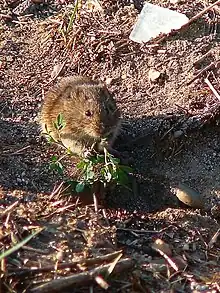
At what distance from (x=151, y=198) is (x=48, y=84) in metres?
1.60

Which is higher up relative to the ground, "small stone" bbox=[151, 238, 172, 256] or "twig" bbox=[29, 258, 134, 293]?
"twig" bbox=[29, 258, 134, 293]

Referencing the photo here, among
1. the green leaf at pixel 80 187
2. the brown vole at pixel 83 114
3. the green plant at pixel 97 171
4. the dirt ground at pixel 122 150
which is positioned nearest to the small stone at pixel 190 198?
the dirt ground at pixel 122 150

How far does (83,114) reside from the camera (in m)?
5.29

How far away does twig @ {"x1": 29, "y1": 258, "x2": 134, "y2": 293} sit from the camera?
3.52m

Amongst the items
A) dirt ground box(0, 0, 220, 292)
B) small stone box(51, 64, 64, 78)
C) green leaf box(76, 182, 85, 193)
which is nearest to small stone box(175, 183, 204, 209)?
dirt ground box(0, 0, 220, 292)

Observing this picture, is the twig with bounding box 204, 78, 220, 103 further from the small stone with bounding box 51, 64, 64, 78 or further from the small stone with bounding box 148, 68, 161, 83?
the small stone with bounding box 51, 64, 64, 78

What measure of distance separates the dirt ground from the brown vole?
171mm

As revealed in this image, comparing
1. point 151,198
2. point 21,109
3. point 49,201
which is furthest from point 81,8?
point 49,201

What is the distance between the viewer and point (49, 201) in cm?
434

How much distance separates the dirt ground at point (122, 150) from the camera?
382 centimetres

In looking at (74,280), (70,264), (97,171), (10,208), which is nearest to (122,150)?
(97,171)

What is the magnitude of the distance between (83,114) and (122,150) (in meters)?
0.45

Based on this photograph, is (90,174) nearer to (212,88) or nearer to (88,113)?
(88,113)

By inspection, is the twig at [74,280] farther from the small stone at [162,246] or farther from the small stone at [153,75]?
the small stone at [153,75]
